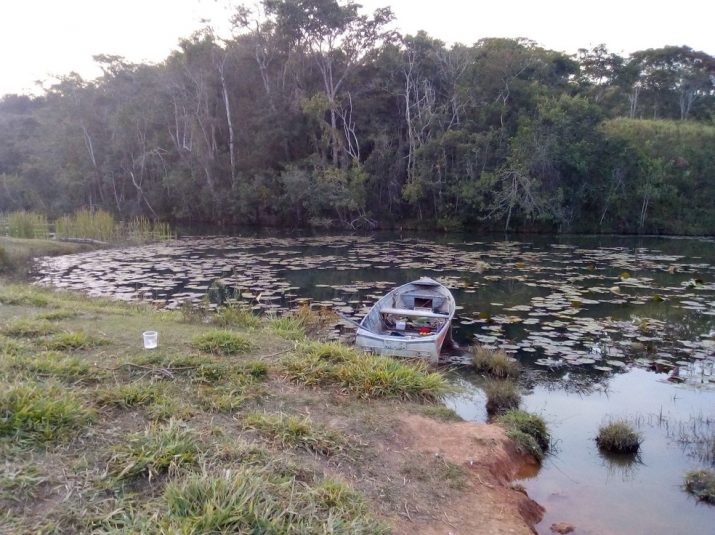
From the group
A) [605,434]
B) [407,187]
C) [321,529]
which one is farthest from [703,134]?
[321,529]

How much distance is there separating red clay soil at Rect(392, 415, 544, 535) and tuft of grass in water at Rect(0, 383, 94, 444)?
2055mm

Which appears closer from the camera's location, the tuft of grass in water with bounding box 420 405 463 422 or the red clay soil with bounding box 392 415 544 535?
the red clay soil with bounding box 392 415 544 535

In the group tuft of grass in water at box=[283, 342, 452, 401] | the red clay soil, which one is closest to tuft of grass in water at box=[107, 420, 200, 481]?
the red clay soil

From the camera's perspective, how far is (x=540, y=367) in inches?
305

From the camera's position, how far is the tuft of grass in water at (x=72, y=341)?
16.6 feet

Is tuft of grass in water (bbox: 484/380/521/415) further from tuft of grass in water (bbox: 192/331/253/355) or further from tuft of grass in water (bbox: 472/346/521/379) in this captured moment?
tuft of grass in water (bbox: 192/331/253/355)

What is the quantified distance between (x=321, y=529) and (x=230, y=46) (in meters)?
29.3

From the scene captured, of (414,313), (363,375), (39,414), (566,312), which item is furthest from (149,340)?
(566,312)

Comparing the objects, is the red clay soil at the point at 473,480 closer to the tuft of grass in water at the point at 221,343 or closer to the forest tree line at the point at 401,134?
the tuft of grass in water at the point at 221,343

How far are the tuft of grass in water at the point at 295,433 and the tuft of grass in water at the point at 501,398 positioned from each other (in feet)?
9.27

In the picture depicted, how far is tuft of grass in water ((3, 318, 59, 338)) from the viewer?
5434mm

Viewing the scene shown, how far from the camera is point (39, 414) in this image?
133 inches

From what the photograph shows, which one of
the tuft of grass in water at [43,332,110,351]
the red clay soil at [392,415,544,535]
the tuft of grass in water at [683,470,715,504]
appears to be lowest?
the tuft of grass in water at [683,470,715,504]

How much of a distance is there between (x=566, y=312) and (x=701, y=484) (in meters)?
5.78
